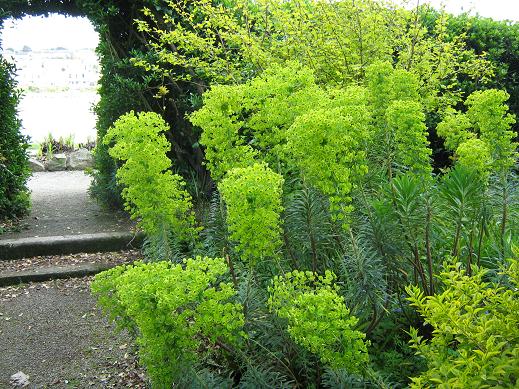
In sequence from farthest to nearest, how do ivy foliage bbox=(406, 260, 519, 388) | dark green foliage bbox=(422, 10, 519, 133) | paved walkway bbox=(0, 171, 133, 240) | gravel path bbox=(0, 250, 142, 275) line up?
dark green foliage bbox=(422, 10, 519, 133)
paved walkway bbox=(0, 171, 133, 240)
gravel path bbox=(0, 250, 142, 275)
ivy foliage bbox=(406, 260, 519, 388)

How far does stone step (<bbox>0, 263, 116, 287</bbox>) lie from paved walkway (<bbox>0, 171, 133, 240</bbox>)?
777mm

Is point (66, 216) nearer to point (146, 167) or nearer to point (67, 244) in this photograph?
point (67, 244)

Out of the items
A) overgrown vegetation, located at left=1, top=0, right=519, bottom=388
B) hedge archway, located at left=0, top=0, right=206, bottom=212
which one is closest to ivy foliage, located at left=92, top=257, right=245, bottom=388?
overgrown vegetation, located at left=1, top=0, right=519, bottom=388

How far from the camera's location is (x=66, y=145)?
11.3 metres

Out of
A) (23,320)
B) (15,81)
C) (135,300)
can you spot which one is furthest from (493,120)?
(15,81)

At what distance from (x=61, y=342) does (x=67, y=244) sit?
73.4 inches

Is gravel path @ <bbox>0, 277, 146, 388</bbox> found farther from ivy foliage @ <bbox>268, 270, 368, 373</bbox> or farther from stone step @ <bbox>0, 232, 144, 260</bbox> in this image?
ivy foliage @ <bbox>268, 270, 368, 373</bbox>

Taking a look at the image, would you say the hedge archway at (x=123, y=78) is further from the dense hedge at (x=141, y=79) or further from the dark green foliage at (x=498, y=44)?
the dark green foliage at (x=498, y=44)

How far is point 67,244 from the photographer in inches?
221

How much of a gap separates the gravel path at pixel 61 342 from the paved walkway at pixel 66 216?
1.19 meters

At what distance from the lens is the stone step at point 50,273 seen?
199 inches

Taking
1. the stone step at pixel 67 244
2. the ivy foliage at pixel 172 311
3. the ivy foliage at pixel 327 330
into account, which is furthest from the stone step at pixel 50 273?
the ivy foliage at pixel 327 330

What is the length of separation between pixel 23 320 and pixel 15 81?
126 inches

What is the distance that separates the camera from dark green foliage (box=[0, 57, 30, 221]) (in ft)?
20.3
